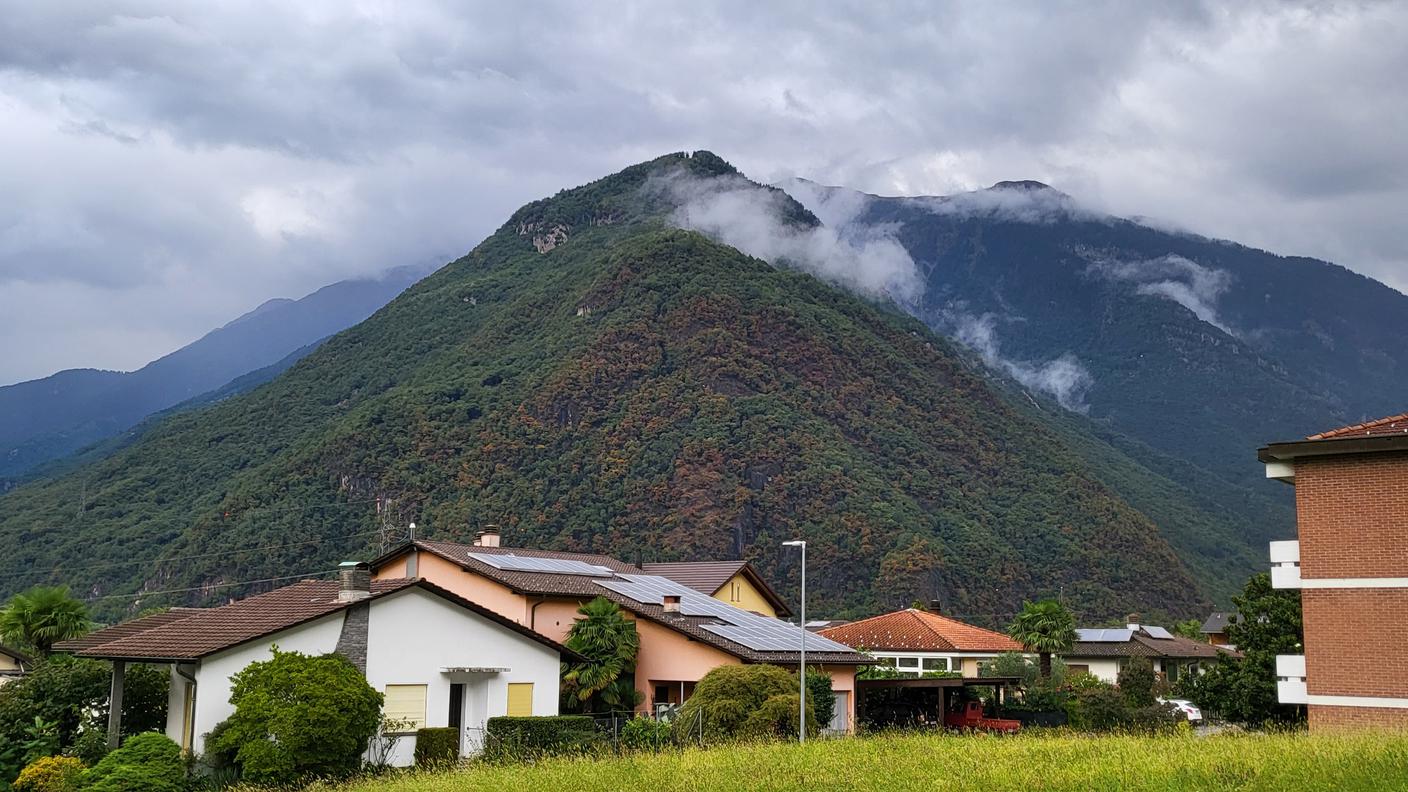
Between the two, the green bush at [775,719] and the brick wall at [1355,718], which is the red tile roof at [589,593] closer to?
the green bush at [775,719]

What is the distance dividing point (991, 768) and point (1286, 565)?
10.7 metres

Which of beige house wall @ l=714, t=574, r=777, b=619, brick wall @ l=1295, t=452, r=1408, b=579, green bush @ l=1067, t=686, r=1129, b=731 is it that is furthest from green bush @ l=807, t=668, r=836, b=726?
beige house wall @ l=714, t=574, r=777, b=619

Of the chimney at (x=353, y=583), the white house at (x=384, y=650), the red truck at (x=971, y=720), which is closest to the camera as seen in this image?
the white house at (x=384, y=650)

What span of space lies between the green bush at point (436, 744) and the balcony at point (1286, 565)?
18032 mm

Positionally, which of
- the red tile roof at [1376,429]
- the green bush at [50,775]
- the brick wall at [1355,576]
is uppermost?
the red tile roof at [1376,429]

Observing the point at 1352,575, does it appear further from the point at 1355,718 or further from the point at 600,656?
the point at 600,656

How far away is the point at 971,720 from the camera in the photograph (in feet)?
163


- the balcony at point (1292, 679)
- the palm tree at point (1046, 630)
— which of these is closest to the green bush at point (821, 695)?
the balcony at point (1292, 679)

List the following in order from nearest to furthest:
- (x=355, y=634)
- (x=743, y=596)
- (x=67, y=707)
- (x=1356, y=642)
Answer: (x=1356, y=642)
(x=355, y=634)
(x=67, y=707)
(x=743, y=596)

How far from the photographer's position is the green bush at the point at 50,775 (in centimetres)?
2642

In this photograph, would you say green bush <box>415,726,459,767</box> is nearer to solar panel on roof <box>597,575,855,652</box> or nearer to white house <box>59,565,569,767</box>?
white house <box>59,565,569,767</box>

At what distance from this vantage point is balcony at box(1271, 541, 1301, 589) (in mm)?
24766

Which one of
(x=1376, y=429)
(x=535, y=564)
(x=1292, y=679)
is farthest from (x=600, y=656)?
(x=1376, y=429)

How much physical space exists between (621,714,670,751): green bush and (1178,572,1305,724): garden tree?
68.5 feet
